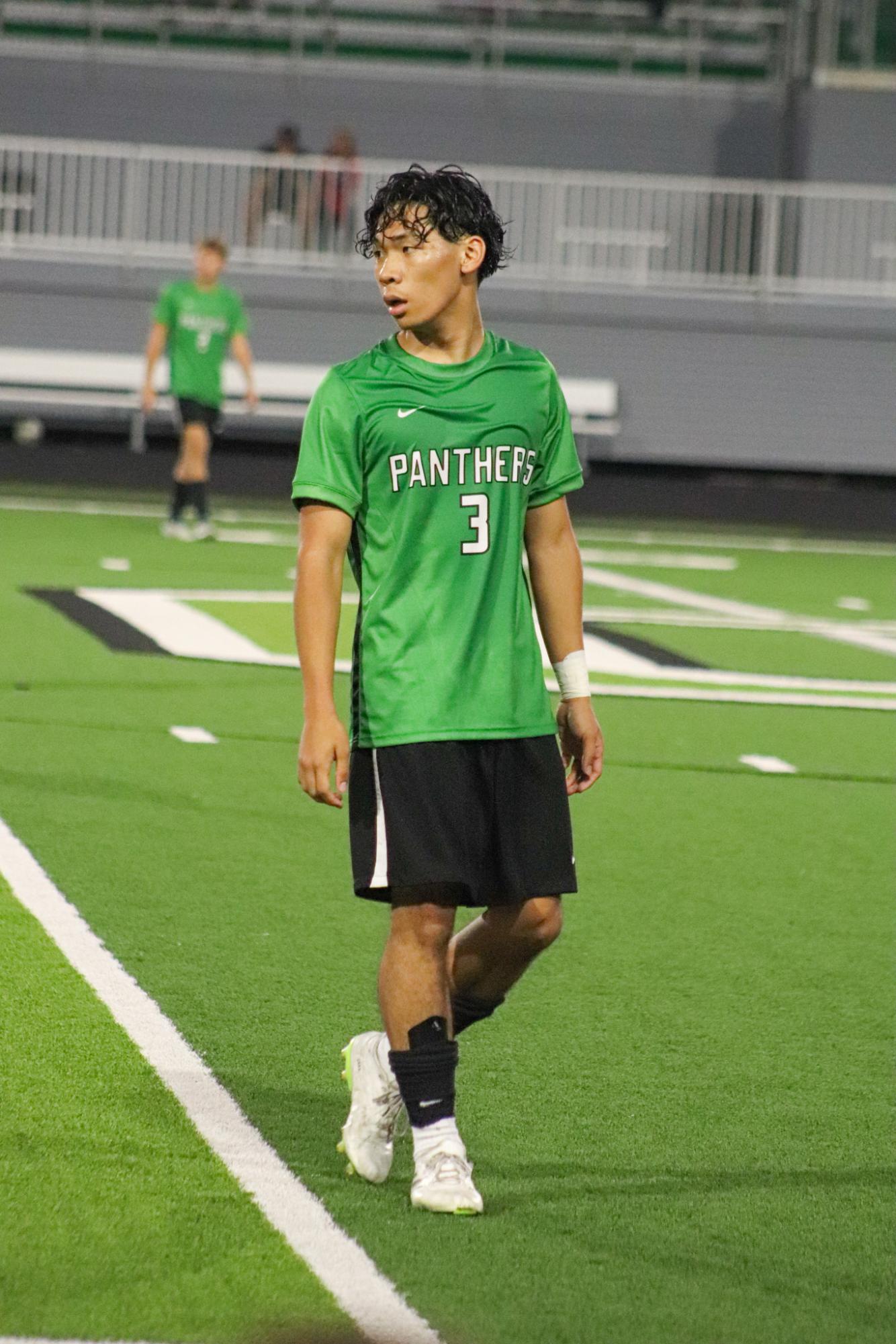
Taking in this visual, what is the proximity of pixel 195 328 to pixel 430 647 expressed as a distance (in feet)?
47.6

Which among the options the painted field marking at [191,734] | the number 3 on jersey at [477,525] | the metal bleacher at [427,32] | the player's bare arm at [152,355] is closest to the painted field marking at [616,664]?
the painted field marking at [191,734]

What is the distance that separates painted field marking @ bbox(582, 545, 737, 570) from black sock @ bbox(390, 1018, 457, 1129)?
1433 cm

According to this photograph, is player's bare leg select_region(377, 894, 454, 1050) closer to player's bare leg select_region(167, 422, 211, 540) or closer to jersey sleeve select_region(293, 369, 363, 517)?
jersey sleeve select_region(293, 369, 363, 517)

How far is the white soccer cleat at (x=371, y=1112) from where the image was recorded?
171 inches

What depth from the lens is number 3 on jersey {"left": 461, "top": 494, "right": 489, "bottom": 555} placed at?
4285mm

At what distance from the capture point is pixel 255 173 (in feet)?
89.7

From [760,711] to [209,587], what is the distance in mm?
5366

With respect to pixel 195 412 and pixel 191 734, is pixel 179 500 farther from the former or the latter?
pixel 191 734

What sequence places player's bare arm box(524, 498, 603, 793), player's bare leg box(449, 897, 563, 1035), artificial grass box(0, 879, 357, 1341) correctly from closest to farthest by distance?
artificial grass box(0, 879, 357, 1341) < player's bare leg box(449, 897, 563, 1035) < player's bare arm box(524, 498, 603, 793)

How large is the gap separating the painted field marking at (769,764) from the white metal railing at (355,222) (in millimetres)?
17465

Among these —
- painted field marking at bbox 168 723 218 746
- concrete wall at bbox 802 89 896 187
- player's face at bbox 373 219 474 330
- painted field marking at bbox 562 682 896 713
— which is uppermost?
concrete wall at bbox 802 89 896 187

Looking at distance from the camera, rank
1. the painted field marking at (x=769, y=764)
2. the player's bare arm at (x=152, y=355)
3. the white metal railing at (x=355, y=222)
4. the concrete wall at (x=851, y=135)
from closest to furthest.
Answer: the painted field marking at (x=769, y=764), the player's bare arm at (x=152, y=355), the white metal railing at (x=355, y=222), the concrete wall at (x=851, y=135)

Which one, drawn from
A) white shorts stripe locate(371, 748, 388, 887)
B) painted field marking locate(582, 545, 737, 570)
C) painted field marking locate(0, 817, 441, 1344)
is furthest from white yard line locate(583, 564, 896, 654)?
white shorts stripe locate(371, 748, 388, 887)

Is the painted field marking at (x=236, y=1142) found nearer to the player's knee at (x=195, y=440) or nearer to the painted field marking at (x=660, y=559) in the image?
the player's knee at (x=195, y=440)
